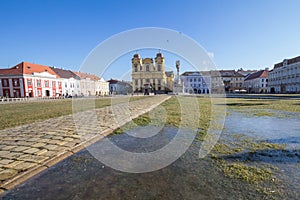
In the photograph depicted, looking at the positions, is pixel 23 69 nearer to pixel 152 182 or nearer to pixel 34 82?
pixel 34 82

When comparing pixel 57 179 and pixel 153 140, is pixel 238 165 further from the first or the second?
pixel 57 179

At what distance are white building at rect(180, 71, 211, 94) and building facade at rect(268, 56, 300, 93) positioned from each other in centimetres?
2347

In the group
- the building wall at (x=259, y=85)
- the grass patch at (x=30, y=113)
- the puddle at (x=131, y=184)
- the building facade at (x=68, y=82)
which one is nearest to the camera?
the puddle at (x=131, y=184)

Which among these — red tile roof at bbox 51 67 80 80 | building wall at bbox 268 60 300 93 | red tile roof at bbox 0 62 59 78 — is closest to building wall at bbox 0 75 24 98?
red tile roof at bbox 0 62 59 78

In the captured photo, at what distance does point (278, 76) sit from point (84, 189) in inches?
2939

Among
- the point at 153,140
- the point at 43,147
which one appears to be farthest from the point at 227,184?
the point at 43,147

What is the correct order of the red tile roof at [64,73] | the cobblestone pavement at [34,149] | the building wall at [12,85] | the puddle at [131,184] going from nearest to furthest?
the puddle at [131,184] < the cobblestone pavement at [34,149] < the building wall at [12,85] < the red tile roof at [64,73]

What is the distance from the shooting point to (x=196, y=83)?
7606 centimetres

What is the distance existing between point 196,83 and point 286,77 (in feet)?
108

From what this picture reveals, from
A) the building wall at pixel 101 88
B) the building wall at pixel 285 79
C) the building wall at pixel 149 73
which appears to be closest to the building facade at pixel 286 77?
the building wall at pixel 285 79

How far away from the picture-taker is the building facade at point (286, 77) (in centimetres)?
4904

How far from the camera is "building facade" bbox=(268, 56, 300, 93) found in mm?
49044

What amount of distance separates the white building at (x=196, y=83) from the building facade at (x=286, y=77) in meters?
23.5

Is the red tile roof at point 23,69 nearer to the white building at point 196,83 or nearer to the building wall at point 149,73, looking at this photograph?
the building wall at point 149,73
